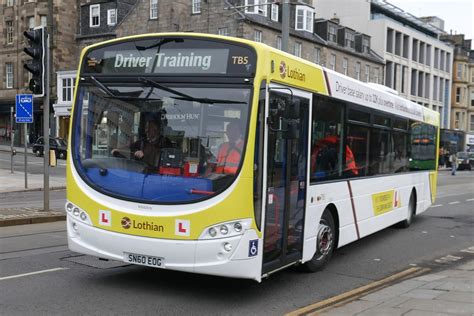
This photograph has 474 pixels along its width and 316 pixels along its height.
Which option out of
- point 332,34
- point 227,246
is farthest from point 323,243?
point 332,34

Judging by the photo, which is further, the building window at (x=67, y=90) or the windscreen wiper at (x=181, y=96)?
the building window at (x=67, y=90)

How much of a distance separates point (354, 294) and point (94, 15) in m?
47.6

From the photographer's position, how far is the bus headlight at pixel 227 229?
18.1 feet

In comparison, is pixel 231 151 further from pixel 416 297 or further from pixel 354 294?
pixel 416 297

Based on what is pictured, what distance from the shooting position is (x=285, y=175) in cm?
632

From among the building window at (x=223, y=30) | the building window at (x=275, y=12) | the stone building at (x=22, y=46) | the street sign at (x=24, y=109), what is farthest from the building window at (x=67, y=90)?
the street sign at (x=24, y=109)

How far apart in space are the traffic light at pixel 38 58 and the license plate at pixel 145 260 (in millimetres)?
6800

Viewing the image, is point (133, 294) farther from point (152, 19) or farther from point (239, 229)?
point (152, 19)

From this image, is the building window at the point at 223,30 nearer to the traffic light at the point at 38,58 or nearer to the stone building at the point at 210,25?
the stone building at the point at 210,25

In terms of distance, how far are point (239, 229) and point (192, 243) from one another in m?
0.52

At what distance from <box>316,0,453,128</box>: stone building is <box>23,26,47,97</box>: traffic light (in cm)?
4724

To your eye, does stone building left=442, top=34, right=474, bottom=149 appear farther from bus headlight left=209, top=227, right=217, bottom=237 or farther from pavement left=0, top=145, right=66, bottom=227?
bus headlight left=209, top=227, right=217, bottom=237

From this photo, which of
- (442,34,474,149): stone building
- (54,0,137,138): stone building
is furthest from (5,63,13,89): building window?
(442,34,474,149): stone building

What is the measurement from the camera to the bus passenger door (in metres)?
5.91
